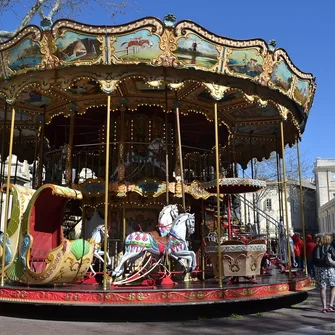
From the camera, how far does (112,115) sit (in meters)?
14.2

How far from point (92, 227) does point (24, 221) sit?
3760 mm

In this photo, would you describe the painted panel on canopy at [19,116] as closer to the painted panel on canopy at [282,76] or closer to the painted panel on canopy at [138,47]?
the painted panel on canopy at [138,47]

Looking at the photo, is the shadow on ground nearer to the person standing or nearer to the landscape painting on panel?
the person standing

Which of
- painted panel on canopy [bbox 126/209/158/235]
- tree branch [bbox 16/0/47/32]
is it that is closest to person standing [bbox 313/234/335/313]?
painted panel on canopy [bbox 126/209/158/235]

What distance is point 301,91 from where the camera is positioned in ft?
40.7

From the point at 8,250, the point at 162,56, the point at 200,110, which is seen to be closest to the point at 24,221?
the point at 8,250

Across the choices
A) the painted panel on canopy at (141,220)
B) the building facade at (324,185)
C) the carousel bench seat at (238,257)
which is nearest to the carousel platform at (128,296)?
the carousel bench seat at (238,257)

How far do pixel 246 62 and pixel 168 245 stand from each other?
4837 millimetres

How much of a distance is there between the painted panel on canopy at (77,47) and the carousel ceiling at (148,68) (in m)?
0.02

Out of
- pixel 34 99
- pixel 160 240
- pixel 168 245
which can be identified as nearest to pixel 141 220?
pixel 160 240

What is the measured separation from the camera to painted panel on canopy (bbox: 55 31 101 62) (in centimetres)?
989

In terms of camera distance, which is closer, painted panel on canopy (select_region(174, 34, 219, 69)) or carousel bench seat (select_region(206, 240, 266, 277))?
painted panel on canopy (select_region(174, 34, 219, 69))

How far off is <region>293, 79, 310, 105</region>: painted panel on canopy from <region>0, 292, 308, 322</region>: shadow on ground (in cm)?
585

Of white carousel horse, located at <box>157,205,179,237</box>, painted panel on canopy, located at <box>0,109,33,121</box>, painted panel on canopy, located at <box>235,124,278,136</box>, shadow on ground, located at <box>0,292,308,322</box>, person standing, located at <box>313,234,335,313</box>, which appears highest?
painted panel on canopy, located at <box>0,109,33,121</box>
